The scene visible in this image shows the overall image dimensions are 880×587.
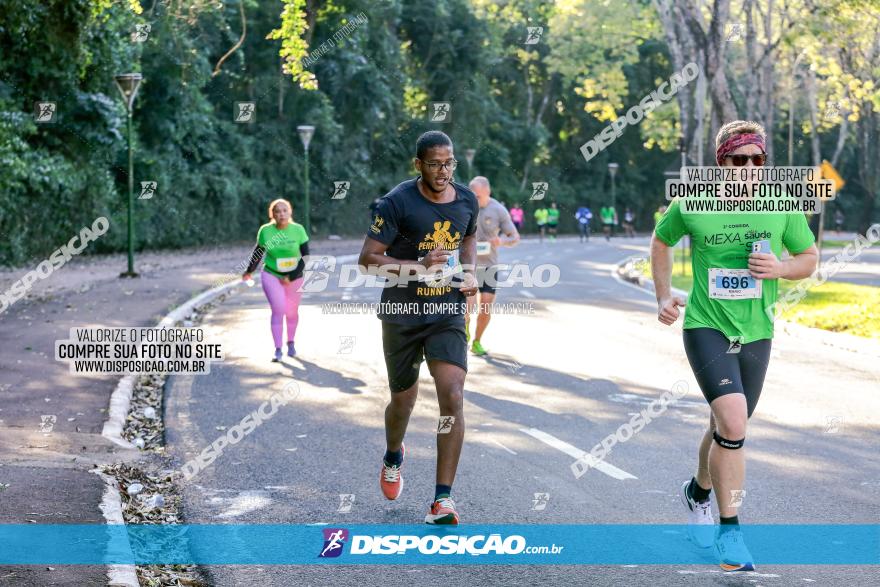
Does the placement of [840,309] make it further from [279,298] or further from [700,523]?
[700,523]

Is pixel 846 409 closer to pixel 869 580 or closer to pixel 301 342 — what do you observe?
pixel 869 580

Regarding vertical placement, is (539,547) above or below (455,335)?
below

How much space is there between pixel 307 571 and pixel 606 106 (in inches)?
1626

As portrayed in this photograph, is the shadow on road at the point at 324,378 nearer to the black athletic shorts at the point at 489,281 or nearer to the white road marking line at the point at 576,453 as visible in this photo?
the black athletic shorts at the point at 489,281

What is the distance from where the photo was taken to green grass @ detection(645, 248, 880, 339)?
55.7 feet

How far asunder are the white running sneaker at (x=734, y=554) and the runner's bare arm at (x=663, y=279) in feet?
3.43

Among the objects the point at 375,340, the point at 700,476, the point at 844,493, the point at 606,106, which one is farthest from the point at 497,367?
the point at 606,106

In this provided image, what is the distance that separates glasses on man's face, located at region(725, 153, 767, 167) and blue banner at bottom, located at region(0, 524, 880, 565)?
187 cm

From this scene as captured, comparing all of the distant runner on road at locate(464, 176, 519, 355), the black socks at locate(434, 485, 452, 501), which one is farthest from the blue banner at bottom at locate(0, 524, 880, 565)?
the distant runner on road at locate(464, 176, 519, 355)

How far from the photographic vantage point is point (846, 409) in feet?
34.2

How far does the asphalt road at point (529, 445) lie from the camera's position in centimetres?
582

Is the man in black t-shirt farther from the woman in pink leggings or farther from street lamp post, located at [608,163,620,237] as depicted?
street lamp post, located at [608,163,620,237]

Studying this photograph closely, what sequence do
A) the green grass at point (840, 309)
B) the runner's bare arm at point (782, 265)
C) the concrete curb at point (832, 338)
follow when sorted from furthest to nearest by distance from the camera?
the green grass at point (840, 309)
the concrete curb at point (832, 338)
the runner's bare arm at point (782, 265)

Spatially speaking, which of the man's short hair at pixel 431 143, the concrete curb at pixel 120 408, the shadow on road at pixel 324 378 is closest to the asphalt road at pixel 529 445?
the shadow on road at pixel 324 378
